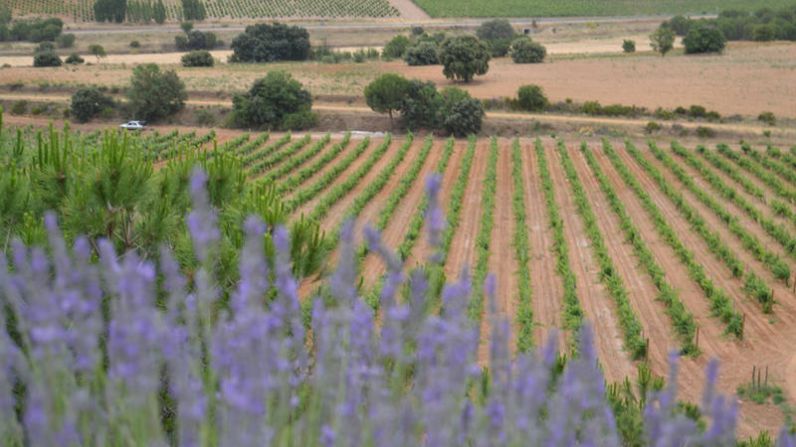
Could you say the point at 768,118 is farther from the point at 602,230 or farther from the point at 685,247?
the point at 685,247

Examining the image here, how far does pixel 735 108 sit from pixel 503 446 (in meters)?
43.2

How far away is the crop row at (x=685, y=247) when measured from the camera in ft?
56.1

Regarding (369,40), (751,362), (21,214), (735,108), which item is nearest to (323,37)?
(369,40)

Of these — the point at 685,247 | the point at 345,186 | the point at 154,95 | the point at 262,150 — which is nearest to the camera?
the point at 685,247

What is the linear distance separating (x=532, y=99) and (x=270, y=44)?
28480 mm

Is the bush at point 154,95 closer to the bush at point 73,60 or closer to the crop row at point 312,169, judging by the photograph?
the crop row at point 312,169

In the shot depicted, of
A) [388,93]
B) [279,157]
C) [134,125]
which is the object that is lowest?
[279,157]

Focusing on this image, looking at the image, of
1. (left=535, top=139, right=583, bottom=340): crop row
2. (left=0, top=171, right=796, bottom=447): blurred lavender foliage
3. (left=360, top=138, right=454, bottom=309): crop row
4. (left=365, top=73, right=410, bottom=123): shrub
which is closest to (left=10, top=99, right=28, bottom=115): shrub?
(left=365, top=73, right=410, bottom=123): shrub

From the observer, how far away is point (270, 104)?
41656mm

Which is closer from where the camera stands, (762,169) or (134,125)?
(762,169)

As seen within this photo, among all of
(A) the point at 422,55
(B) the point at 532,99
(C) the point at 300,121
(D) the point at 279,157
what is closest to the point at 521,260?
(D) the point at 279,157

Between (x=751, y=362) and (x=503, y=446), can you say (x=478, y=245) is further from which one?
(x=503, y=446)

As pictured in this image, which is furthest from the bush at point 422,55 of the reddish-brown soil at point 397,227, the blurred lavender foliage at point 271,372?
the blurred lavender foliage at point 271,372

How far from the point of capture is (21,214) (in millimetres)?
7270
